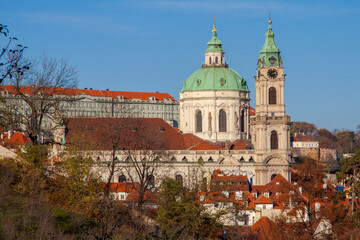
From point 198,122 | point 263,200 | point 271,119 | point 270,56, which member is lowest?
point 263,200

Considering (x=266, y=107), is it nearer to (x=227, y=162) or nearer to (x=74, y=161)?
(x=227, y=162)

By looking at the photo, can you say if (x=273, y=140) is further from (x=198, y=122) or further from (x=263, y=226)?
(x=263, y=226)

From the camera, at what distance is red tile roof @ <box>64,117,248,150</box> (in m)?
89.8

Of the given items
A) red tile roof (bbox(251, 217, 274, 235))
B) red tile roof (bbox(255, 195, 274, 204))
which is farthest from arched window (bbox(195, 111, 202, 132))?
red tile roof (bbox(251, 217, 274, 235))

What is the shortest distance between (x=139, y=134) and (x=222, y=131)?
2328cm

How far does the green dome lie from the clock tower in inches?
368

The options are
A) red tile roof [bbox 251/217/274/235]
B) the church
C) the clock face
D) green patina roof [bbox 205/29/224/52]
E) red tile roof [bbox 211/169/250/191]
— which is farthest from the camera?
green patina roof [bbox 205/29/224/52]

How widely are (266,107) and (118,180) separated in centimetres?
2153

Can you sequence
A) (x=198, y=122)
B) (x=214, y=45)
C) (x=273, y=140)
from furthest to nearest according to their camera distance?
(x=214, y=45), (x=198, y=122), (x=273, y=140)

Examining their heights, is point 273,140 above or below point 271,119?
below

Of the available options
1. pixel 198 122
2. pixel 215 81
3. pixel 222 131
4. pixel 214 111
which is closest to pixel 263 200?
pixel 222 131

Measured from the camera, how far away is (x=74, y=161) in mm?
52094

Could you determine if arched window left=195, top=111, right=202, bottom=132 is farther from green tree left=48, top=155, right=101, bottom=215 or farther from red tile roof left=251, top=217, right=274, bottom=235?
green tree left=48, top=155, right=101, bottom=215

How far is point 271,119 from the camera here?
341 ft
